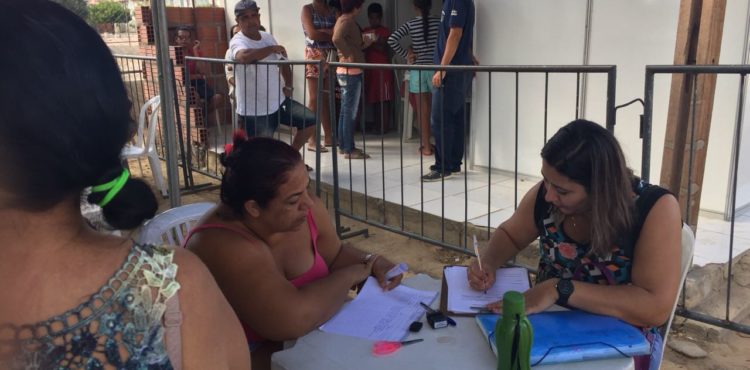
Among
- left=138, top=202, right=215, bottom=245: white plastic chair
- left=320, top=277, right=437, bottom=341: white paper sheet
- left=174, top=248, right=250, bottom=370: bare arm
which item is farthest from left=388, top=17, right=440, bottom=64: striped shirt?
left=174, top=248, right=250, bottom=370: bare arm

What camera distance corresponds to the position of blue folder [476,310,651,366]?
4.94 ft

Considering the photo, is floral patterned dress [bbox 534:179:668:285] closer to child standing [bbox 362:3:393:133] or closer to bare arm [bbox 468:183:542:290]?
bare arm [bbox 468:183:542:290]

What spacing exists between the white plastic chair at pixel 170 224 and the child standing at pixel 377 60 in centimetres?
391

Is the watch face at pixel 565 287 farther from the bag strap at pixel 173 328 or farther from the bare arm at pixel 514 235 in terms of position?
the bag strap at pixel 173 328

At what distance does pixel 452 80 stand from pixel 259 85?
179cm

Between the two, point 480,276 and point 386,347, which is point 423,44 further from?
point 386,347

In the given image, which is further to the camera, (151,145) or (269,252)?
(151,145)

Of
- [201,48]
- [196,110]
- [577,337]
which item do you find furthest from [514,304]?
[201,48]

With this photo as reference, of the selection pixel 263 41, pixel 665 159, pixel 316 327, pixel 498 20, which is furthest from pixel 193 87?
pixel 316 327

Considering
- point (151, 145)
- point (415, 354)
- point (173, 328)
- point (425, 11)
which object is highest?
point (425, 11)

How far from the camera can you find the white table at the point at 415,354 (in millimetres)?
1520

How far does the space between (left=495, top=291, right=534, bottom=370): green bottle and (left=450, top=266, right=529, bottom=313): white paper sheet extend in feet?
1.31

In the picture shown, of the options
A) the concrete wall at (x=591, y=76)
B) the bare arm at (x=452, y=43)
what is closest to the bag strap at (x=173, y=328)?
the concrete wall at (x=591, y=76)

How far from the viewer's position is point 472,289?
1.97 m
